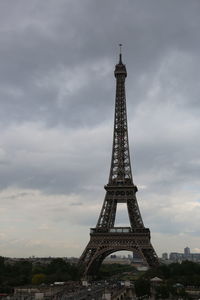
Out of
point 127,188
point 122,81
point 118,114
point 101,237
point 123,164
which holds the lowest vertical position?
point 101,237

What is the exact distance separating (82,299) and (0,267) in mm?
→ 39720

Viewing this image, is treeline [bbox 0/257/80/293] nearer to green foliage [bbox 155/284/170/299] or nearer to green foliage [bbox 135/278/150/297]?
green foliage [bbox 135/278/150/297]

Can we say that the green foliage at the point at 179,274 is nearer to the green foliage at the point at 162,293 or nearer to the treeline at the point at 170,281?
the treeline at the point at 170,281

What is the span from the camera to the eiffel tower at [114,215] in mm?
79000

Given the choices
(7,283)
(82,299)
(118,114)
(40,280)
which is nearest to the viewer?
(82,299)

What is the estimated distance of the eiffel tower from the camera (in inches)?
3110

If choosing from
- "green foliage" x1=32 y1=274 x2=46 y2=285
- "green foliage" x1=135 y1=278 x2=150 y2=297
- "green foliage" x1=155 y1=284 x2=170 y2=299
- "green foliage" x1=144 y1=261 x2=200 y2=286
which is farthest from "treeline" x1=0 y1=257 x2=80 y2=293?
"green foliage" x1=155 y1=284 x2=170 y2=299

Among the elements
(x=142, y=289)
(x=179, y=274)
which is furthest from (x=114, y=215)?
(x=142, y=289)

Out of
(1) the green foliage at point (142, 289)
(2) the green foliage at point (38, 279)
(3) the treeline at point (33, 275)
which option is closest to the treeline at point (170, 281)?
(1) the green foliage at point (142, 289)

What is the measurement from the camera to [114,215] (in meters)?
85.2

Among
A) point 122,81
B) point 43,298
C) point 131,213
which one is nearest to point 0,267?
point 131,213

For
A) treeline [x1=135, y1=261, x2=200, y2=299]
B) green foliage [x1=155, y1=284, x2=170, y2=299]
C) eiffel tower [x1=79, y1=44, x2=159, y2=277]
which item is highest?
eiffel tower [x1=79, y1=44, x2=159, y2=277]

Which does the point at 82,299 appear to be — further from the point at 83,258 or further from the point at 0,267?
the point at 0,267

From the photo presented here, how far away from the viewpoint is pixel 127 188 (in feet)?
274
